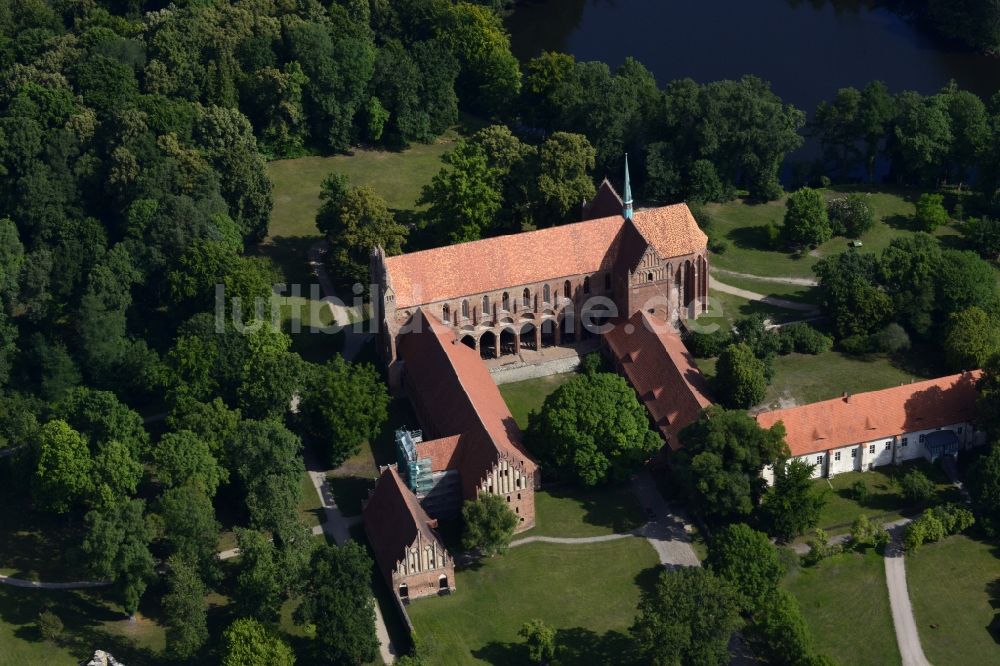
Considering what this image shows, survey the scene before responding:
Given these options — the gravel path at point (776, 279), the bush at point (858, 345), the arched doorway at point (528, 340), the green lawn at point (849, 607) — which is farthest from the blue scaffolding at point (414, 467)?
the gravel path at point (776, 279)

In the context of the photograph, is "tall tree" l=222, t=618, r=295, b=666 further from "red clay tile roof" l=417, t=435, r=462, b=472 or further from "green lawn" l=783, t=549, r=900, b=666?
"green lawn" l=783, t=549, r=900, b=666

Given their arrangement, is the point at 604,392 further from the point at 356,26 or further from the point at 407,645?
the point at 356,26

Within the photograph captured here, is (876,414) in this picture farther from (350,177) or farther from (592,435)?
(350,177)

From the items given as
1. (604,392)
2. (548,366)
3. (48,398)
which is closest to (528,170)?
(548,366)

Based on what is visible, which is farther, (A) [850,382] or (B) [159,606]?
(A) [850,382]

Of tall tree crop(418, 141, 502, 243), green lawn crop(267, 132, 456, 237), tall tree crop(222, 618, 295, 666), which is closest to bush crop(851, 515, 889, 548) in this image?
tall tree crop(222, 618, 295, 666)

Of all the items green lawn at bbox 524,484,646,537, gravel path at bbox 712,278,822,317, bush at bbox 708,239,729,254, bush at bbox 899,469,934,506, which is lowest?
green lawn at bbox 524,484,646,537
